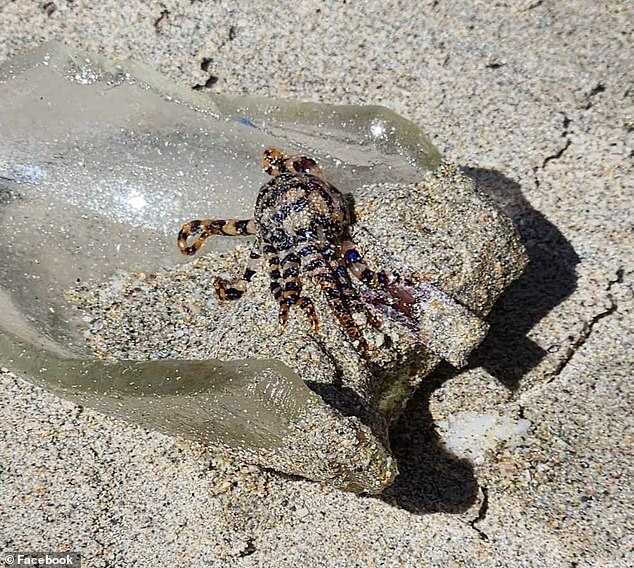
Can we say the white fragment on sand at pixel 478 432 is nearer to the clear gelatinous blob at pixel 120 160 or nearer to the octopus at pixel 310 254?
the octopus at pixel 310 254

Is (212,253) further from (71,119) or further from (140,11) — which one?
(140,11)

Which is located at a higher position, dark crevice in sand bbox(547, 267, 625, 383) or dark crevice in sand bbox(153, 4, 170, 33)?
dark crevice in sand bbox(547, 267, 625, 383)

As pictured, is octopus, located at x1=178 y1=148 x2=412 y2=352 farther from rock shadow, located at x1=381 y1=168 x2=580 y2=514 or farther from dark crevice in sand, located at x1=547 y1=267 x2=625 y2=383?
dark crevice in sand, located at x1=547 y1=267 x2=625 y2=383

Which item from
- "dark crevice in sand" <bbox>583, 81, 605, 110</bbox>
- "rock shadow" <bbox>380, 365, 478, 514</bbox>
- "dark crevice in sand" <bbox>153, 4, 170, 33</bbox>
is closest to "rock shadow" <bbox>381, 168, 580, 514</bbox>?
"rock shadow" <bbox>380, 365, 478, 514</bbox>

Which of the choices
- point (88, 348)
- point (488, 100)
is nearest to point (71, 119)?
point (88, 348)

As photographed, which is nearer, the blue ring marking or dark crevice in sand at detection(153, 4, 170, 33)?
the blue ring marking

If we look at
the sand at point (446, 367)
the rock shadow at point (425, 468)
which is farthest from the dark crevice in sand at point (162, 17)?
the rock shadow at point (425, 468)

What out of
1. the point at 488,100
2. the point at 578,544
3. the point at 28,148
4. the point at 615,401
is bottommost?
the point at 28,148
